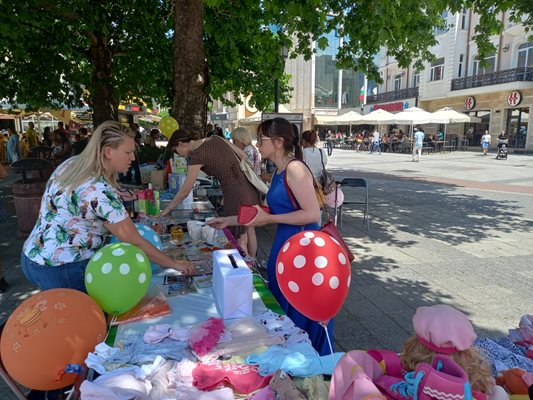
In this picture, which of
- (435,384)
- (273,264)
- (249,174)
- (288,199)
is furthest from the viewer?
(249,174)

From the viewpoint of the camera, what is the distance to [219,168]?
13.0 feet

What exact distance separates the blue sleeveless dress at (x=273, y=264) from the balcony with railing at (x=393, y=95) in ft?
115

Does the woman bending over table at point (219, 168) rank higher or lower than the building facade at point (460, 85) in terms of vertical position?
lower

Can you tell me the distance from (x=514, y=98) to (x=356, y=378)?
28.6 metres

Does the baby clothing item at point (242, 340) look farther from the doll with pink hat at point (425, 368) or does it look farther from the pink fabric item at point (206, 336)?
the doll with pink hat at point (425, 368)

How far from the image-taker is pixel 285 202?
2555 mm

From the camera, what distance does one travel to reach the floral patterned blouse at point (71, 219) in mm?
2012

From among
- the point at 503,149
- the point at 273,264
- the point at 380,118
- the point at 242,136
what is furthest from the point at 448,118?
the point at 273,264

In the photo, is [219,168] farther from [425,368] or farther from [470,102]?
[470,102]

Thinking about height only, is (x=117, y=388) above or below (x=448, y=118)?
below

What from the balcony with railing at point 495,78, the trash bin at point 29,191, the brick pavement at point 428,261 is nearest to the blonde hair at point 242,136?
the brick pavement at point 428,261

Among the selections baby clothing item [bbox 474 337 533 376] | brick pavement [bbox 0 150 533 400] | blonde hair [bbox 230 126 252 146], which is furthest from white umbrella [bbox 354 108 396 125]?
baby clothing item [bbox 474 337 533 376]

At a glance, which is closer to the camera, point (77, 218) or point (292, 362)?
point (292, 362)

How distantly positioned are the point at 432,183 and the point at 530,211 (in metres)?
4.13
